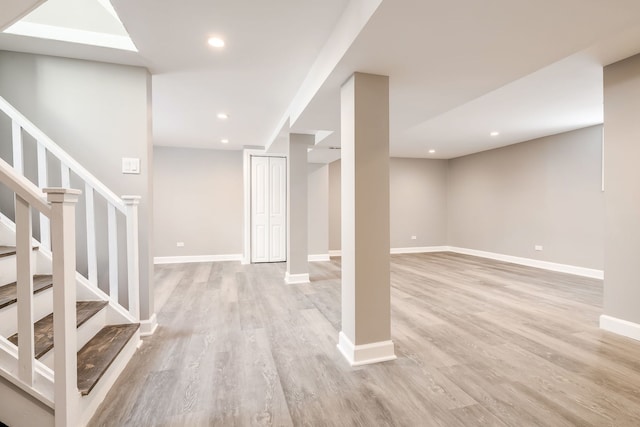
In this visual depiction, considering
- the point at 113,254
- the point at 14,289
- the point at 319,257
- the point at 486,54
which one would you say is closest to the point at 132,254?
the point at 113,254

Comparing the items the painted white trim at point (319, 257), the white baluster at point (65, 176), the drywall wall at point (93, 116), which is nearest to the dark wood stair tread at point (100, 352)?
the drywall wall at point (93, 116)

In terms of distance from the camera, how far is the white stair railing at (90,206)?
6.95 feet

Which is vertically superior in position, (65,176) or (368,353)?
(65,176)

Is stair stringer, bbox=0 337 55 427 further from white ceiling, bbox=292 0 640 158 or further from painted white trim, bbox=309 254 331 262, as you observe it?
painted white trim, bbox=309 254 331 262

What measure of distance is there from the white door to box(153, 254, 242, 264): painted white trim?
70cm

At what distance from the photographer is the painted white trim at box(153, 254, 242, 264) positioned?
6059 millimetres

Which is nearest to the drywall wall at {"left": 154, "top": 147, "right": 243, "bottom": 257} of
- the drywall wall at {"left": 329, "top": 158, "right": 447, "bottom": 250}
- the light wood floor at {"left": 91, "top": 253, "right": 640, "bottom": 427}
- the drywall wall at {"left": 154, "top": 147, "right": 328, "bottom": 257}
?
the drywall wall at {"left": 154, "top": 147, "right": 328, "bottom": 257}

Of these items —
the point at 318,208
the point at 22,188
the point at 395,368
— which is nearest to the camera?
the point at 22,188

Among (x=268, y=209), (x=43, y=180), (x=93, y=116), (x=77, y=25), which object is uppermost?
(x=77, y=25)

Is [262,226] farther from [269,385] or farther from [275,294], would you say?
[269,385]

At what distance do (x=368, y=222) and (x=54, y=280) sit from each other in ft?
5.93

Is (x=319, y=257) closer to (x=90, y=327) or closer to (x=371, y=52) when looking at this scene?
(x=90, y=327)

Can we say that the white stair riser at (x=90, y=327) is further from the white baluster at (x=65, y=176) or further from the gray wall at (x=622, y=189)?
the gray wall at (x=622, y=189)

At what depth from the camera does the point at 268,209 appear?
6.11 meters
